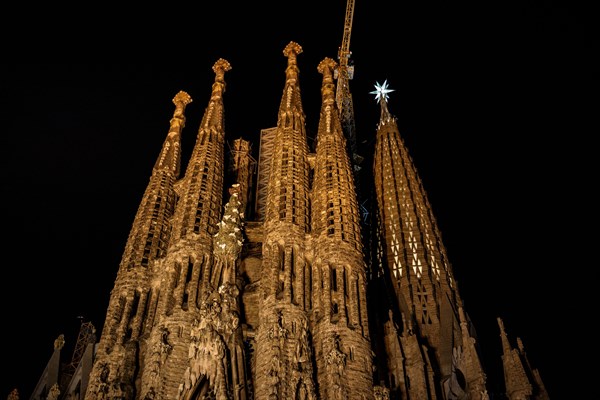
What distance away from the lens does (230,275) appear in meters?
27.4

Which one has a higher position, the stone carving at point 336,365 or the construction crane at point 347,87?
the construction crane at point 347,87

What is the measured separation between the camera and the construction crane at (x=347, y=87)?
46469mm

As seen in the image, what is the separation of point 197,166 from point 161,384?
43.4 ft

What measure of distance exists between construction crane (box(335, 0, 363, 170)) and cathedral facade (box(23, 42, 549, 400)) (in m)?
9.62

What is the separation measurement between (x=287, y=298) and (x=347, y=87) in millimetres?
27914

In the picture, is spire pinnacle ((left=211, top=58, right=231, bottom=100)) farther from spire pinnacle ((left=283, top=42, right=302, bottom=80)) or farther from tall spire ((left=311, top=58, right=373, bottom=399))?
tall spire ((left=311, top=58, right=373, bottom=399))

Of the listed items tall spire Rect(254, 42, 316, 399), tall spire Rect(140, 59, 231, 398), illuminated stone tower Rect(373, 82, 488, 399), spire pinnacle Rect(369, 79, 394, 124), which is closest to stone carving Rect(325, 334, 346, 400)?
tall spire Rect(254, 42, 316, 399)

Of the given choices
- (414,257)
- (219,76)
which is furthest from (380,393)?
(219,76)

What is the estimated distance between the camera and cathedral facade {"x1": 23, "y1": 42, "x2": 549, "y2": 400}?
23078 mm

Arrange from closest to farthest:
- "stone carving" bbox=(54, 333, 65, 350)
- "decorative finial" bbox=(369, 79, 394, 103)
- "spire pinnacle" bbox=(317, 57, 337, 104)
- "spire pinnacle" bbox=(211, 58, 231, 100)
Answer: "stone carving" bbox=(54, 333, 65, 350)
"spire pinnacle" bbox=(317, 57, 337, 104)
"spire pinnacle" bbox=(211, 58, 231, 100)
"decorative finial" bbox=(369, 79, 394, 103)

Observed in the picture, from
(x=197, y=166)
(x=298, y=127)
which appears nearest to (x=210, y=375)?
(x=197, y=166)

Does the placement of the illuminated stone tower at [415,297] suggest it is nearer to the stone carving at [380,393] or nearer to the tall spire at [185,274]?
the stone carving at [380,393]

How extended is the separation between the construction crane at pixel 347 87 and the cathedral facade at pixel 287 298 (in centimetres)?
962

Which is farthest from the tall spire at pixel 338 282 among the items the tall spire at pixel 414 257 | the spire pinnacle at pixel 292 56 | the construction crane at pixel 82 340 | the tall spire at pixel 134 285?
the construction crane at pixel 82 340
